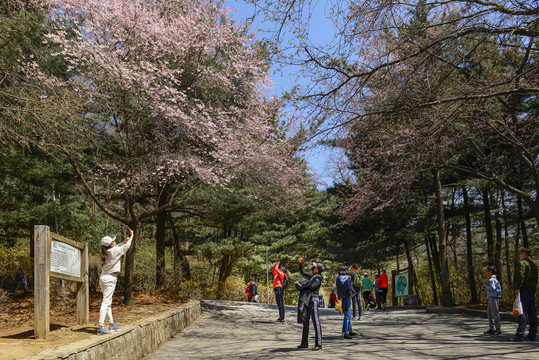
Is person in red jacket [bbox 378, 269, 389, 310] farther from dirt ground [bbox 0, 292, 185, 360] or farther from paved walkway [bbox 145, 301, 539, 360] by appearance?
dirt ground [bbox 0, 292, 185, 360]

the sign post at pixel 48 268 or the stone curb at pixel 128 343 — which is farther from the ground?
the sign post at pixel 48 268

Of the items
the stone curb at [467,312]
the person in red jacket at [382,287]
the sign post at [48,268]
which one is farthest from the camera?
the person in red jacket at [382,287]

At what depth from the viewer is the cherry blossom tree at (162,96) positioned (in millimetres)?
12852

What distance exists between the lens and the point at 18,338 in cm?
723

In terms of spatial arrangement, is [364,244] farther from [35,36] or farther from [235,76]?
[35,36]

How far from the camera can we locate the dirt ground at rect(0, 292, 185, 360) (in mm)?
6465

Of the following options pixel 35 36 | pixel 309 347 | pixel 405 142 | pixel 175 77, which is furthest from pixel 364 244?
pixel 35 36

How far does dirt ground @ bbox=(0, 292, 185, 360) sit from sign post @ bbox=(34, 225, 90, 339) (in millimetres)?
306

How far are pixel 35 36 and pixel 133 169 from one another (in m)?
4.88

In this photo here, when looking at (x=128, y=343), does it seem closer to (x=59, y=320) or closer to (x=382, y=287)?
(x=59, y=320)

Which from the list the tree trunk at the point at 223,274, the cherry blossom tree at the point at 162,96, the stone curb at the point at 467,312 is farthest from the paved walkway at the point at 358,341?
the tree trunk at the point at 223,274

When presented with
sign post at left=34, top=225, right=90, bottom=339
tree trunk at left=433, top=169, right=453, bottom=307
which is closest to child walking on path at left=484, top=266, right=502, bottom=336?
sign post at left=34, top=225, right=90, bottom=339

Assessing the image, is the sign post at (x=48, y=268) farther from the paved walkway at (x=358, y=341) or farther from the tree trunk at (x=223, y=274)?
the tree trunk at (x=223, y=274)

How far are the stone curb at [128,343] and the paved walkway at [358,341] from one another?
26 cm
